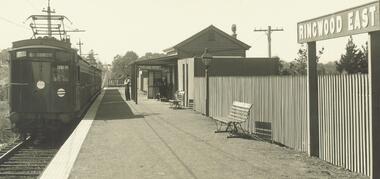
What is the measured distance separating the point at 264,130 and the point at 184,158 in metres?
3.27

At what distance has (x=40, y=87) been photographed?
15195 millimetres

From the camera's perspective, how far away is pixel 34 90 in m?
15.1

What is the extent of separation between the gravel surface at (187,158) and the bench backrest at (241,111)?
1.90 ft

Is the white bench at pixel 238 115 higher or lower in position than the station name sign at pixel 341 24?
lower

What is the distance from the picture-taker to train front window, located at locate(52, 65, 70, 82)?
15.5 metres

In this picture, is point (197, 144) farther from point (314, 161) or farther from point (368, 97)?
point (368, 97)

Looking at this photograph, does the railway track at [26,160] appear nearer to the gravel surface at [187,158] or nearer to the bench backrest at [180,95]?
the gravel surface at [187,158]

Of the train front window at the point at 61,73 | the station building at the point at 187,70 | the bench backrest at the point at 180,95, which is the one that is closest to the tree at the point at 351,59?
the station building at the point at 187,70

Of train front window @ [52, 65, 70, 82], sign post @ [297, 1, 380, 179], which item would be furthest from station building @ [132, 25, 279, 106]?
sign post @ [297, 1, 380, 179]

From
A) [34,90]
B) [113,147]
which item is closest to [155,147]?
[113,147]

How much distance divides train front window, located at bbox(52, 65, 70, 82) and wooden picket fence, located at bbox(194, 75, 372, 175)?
5.46 m

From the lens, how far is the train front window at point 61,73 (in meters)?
15.5

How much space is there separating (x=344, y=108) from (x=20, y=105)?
10.5 m

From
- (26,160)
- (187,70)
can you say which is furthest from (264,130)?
(187,70)
